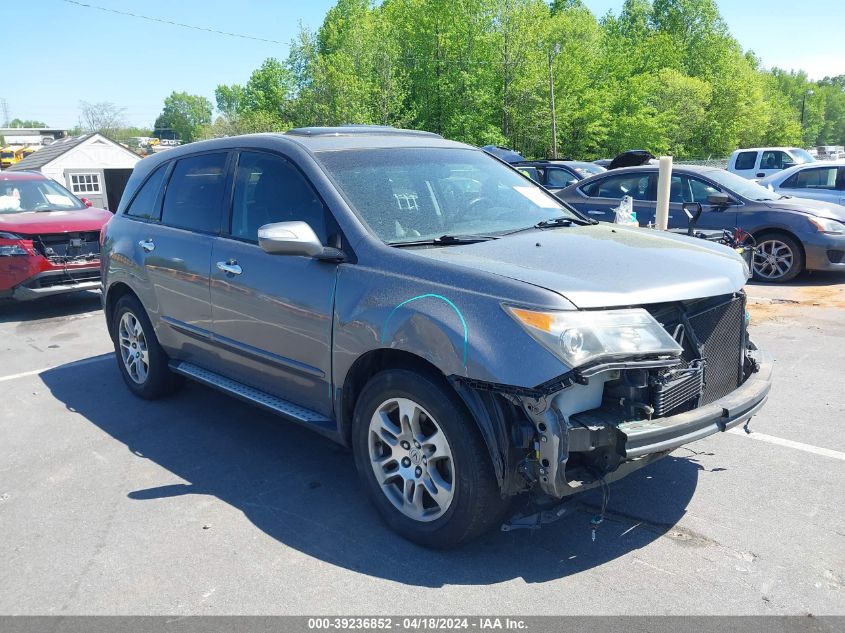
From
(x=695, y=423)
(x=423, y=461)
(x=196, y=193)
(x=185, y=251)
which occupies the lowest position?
(x=423, y=461)

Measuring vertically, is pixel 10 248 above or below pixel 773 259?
above

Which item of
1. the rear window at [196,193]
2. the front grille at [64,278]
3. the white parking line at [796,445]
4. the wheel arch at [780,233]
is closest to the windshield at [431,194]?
the rear window at [196,193]

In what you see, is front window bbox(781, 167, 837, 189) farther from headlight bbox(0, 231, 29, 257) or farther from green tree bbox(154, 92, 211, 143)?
green tree bbox(154, 92, 211, 143)

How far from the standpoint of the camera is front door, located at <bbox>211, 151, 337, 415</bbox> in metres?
3.71

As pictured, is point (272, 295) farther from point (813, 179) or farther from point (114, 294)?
point (813, 179)

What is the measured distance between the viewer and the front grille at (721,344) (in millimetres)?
3303

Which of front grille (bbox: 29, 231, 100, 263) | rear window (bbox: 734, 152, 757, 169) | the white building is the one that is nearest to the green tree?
the white building

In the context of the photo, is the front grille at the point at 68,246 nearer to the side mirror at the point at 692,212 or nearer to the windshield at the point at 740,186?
the side mirror at the point at 692,212

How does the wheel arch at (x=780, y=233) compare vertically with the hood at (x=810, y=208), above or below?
below

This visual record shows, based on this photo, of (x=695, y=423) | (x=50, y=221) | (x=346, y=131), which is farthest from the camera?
(x=50, y=221)

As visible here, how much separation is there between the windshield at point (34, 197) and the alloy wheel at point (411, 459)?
843cm

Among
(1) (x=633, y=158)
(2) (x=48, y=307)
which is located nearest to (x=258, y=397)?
(2) (x=48, y=307)

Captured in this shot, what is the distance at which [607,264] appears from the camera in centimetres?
325

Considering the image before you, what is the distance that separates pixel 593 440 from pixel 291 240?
5.64 ft
